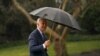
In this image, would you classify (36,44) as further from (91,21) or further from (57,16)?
(91,21)

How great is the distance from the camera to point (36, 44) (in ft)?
16.7

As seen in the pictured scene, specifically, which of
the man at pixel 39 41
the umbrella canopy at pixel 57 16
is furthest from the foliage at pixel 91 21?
the man at pixel 39 41

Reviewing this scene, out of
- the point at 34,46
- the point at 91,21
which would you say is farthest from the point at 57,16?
the point at 91,21

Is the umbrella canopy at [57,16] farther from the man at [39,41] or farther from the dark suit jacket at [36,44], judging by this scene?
the dark suit jacket at [36,44]

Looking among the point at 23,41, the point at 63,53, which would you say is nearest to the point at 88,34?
the point at 23,41

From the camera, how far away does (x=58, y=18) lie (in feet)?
17.9

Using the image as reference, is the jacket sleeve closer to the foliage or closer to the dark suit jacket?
the dark suit jacket

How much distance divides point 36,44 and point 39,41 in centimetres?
9

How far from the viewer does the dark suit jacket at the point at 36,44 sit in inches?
199

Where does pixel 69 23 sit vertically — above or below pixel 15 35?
above

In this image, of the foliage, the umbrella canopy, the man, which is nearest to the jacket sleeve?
the man

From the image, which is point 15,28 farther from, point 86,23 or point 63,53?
point 63,53

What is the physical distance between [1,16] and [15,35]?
5005mm

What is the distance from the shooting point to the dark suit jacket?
5.07m
